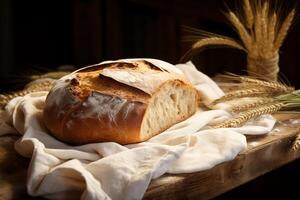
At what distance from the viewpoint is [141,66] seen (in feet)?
3.25

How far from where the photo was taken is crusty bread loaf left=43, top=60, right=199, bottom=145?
83 cm

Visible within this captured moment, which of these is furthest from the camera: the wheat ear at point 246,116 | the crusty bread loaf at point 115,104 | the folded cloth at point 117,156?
the wheat ear at point 246,116

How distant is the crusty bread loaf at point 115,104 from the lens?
83cm

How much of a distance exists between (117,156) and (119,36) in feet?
7.35

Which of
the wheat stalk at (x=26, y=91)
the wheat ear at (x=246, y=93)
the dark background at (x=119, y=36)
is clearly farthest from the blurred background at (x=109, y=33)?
the wheat ear at (x=246, y=93)

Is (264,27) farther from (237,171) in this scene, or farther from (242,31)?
(237,171)

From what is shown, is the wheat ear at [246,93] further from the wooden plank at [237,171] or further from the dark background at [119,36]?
the dark background at [119,36]

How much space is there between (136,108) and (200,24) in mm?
1571

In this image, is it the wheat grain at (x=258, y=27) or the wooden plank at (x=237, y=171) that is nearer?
the wooden plank at (x=237, y=171)

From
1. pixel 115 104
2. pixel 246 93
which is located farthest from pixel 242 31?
pixel 115 104

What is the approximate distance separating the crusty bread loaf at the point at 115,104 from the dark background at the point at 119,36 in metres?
0.81

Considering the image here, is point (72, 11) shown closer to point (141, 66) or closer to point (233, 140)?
point (141, 66)

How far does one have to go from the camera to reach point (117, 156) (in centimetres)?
74

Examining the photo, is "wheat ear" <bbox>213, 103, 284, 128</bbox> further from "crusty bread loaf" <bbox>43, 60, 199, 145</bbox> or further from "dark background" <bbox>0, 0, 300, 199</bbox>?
"dark background" <bbox>0, 0, 300, 199</bbox>
